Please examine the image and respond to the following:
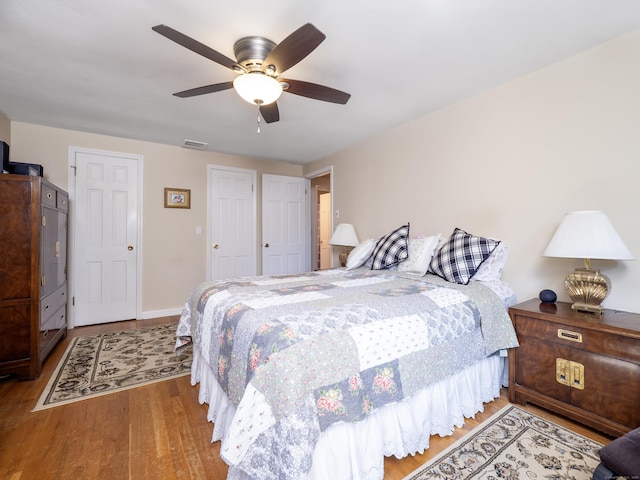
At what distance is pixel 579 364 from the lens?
63.3 inches

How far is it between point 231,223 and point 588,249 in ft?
13.1

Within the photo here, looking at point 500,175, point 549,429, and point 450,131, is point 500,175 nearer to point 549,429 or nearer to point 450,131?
point 450,131

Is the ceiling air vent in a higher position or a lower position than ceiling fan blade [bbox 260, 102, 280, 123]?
higher

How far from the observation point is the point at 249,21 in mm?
1622

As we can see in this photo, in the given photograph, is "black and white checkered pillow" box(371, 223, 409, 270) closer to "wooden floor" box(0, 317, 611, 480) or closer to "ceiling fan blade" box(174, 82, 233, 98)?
"wooden floor" box(0, 317, 611, 480)

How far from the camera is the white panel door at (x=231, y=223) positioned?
14.0 feet

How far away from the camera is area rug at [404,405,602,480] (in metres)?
1.31

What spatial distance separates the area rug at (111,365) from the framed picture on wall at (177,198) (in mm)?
1690

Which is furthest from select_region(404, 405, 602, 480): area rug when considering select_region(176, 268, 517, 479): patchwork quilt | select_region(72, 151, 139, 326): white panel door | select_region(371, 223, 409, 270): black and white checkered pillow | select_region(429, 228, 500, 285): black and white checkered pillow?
select_region(72, 151, 139, 326): white panel door

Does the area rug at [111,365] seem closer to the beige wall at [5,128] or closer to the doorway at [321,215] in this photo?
the beige wall at [5,128]

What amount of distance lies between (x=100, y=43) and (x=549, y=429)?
351 cm

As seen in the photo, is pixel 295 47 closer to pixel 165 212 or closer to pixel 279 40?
pixel 279 40

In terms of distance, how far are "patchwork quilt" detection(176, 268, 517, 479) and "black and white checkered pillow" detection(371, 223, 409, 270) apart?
2.04 ft

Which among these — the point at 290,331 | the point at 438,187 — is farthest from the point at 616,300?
the point at 290,331
